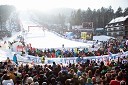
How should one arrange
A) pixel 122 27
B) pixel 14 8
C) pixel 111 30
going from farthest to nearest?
pixel 14 8 → pixel 111 30 → pixel 122 27

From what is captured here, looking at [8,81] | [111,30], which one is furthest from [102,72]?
[111,30]

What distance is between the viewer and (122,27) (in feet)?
258

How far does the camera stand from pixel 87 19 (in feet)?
364

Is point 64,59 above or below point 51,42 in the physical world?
above

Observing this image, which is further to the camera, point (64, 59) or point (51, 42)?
point (51, 42)

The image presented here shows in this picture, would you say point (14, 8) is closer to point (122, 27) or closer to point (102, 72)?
point (122, 27)

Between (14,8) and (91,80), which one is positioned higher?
(14,8)

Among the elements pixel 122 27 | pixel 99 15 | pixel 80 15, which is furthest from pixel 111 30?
pixel 80 15

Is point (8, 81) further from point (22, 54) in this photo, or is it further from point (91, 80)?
point (22, 54)

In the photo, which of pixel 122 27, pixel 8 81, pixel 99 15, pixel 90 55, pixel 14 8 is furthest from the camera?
pixel 14 8

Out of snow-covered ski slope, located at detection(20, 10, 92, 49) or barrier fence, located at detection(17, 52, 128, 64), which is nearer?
barrier fence, located at detection(17, 52, 128, 64)

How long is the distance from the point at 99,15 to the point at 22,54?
3264 inches

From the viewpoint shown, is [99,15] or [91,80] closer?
[91,80]

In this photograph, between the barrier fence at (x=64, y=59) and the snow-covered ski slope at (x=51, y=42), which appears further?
the snow-covered ski slope at (x=51, y=42)
